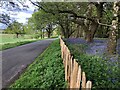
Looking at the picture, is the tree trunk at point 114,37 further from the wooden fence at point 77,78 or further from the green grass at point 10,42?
the green grass at point 10,42

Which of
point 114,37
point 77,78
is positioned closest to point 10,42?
point 114,37

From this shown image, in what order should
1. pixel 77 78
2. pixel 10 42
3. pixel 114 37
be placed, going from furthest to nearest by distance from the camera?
pixel 10 42 < pixel 114 37 < pixel 77 78

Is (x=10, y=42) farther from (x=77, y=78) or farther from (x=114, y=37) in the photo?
(x=77, y=78)

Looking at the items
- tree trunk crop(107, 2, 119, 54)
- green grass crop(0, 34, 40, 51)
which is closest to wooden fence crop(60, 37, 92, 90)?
tree trunk crop(107, 2, 119, 54)

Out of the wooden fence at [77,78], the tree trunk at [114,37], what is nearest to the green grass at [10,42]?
the tree trunk at [114,37]

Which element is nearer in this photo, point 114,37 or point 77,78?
point 77,78

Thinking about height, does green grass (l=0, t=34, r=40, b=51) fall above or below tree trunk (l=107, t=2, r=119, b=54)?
below

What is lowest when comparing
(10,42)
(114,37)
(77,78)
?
(10,42)

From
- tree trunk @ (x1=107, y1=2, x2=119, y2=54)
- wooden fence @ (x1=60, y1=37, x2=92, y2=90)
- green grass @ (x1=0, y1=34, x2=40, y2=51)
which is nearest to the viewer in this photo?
wooden fence @ (x1=60, y1=37, x2=92, y2=90)

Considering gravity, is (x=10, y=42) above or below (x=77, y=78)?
Result: below

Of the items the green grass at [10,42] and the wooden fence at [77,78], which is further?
the green grass at [10,42]

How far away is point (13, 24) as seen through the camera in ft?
80.1

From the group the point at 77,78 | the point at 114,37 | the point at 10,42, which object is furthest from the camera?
the point at 10,42

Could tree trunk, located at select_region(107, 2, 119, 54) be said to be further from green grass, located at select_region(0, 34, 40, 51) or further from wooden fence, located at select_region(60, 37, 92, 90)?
green grass, located at select_region(0, 34, 40, 51)
